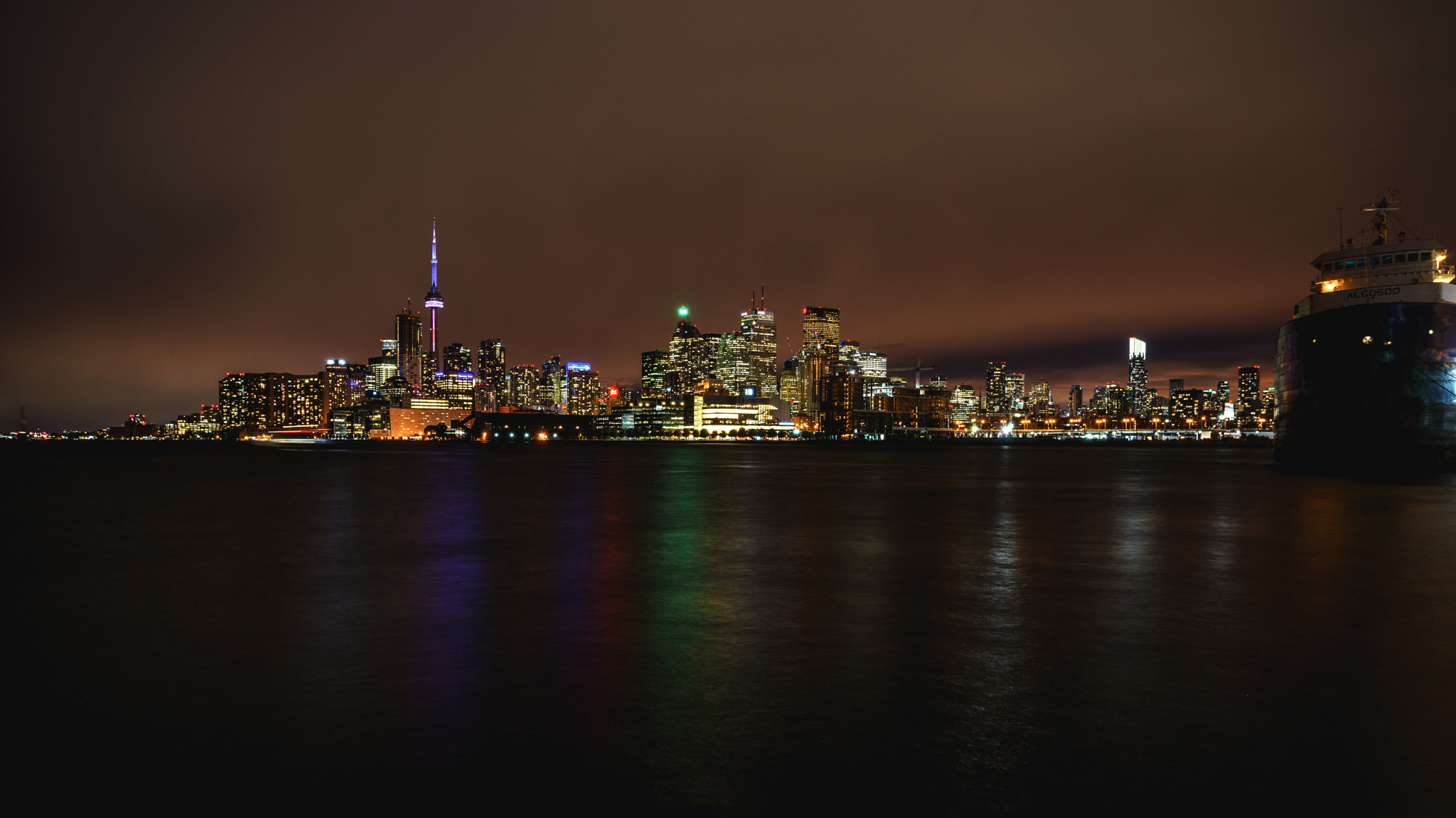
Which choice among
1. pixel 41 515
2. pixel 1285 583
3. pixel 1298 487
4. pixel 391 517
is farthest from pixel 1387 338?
pixel 41 515

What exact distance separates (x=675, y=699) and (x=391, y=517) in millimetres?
30586

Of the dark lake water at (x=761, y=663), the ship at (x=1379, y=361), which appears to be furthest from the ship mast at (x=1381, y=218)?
the dark lake water at (x=761, y=663)

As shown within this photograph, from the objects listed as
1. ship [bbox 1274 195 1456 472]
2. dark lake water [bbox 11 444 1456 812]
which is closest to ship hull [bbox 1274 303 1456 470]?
ship [bbox 1274 195 1456 472]

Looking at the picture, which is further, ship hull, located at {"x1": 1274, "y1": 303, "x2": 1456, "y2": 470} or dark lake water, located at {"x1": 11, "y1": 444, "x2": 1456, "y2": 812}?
ship hull, located at {"x1": 1274, "y1": 303, "x2": 1456, "y2": 470}

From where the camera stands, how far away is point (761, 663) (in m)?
11.9

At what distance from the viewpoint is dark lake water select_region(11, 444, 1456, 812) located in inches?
308

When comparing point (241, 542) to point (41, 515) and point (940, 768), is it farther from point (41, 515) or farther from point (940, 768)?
point (940, 768)

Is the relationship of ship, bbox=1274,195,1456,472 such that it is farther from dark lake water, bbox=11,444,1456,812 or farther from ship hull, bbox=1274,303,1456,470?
dark lake water, bbox=11,444,1456,812

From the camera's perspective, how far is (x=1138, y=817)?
271 inches

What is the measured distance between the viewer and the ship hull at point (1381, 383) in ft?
181

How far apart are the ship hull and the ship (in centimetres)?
6

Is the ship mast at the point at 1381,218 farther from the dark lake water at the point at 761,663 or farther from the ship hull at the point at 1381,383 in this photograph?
the dark lake water at the point at 761,663

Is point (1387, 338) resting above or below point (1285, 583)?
above

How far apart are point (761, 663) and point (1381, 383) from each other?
62843 millimetres
